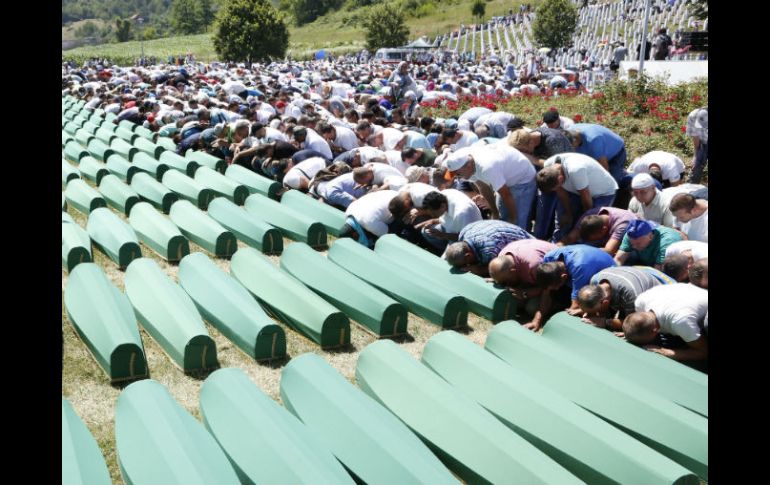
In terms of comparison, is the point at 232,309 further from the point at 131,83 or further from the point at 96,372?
the point at 131,83

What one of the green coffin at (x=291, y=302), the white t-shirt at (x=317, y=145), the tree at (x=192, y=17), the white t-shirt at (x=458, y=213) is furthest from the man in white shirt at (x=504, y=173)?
the tree at (x=192, y=17)

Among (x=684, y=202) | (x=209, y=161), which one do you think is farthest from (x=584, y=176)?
(x=209, y=161)

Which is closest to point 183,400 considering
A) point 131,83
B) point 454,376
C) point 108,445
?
point 108,445

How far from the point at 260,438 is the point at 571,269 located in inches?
113

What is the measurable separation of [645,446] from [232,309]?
3.08 meters

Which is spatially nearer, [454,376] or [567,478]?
[567,478]

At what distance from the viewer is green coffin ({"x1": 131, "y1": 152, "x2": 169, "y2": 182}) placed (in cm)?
1023

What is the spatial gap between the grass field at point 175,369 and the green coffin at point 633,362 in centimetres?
84

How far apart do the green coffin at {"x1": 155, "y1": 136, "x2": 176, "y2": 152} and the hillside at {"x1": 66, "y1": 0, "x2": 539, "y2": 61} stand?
1754 inches

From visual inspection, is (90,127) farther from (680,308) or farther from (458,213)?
(680,308)

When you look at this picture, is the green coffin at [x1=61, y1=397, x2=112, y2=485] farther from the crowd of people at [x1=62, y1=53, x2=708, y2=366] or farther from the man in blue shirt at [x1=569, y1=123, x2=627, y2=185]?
the man in blue shirt at [x1=569, y1=123, x2=627, y2=185]

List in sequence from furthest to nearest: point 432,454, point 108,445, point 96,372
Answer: point 96,372 → point 108,445 → point 432,454

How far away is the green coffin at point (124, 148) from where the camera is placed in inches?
450

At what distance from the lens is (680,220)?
561 centimetres
